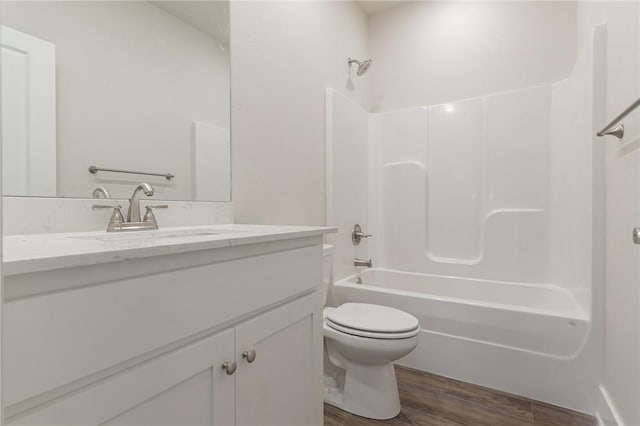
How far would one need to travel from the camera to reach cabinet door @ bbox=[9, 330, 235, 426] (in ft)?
1.81

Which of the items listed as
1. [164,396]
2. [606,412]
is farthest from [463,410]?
[164,396]

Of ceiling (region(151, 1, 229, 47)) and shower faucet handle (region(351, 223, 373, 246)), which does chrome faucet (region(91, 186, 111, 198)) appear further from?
shower faucet handle (region(351, 223, 373, 246))

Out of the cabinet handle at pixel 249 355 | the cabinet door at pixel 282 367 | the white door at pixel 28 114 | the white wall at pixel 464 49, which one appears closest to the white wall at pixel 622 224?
the white wall at pixel 464 49

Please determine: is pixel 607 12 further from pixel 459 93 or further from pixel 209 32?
pixel 209 32

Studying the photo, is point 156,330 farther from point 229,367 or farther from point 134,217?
point 134,217

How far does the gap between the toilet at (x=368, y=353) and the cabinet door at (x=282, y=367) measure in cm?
37

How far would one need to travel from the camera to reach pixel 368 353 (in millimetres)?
1458

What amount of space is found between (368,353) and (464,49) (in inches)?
92.1

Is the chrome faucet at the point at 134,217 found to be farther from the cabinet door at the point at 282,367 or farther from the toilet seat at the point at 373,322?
the toilet seat at the point at 373,322

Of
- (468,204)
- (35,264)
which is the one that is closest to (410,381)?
(468,204)

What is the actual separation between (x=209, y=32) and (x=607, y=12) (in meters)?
1.77

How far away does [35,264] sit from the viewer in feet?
1.61

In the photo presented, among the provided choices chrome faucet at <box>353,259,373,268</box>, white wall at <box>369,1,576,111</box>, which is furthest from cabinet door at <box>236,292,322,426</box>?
white wall at <box>369,1,576,111</box>

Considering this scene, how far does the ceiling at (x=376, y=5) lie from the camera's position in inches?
106
